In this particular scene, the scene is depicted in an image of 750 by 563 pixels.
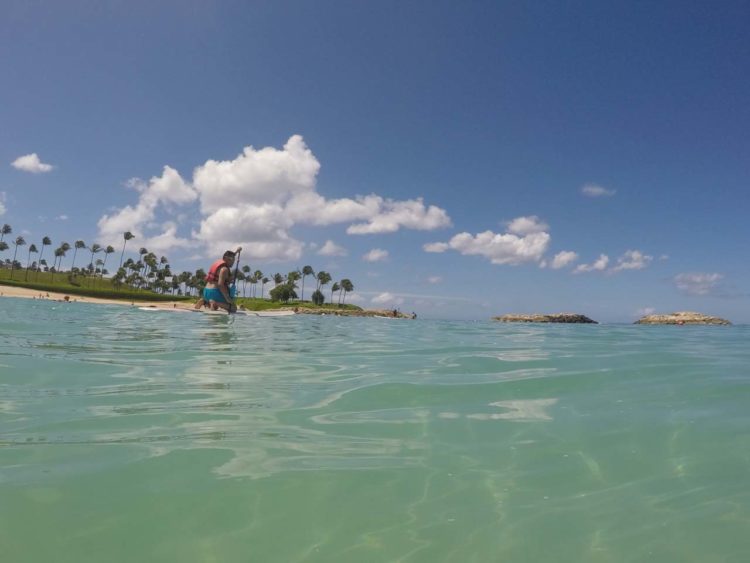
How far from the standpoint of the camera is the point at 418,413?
5629 millimetres

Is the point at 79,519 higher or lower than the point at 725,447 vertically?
lower

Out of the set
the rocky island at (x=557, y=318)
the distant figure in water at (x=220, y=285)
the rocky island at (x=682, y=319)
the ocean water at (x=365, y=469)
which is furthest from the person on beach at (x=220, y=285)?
the rocky island at (x=682, y=319)

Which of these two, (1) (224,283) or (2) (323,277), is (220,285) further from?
(2) (323,277)

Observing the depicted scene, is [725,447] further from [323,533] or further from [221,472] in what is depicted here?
[221,472]

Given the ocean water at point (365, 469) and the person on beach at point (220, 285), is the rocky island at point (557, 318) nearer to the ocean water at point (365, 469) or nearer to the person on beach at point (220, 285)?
the person on beach at point (220, 285)

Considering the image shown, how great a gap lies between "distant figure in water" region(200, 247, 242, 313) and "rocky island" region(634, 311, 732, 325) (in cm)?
10295

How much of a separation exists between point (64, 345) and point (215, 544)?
980 centimetres

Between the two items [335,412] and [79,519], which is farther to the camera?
[335,412]

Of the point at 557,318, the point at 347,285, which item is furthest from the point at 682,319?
the point at 347,285

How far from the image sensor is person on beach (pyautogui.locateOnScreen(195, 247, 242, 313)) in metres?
25.2

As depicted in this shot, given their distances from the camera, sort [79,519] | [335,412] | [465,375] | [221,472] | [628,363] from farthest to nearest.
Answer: [628,363] < [465,375] < [335,412] < [221,472] < [79,519]

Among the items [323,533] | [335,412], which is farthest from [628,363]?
[323,533]

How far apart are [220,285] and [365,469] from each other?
76.7 feet

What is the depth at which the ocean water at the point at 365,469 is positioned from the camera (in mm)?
2830
